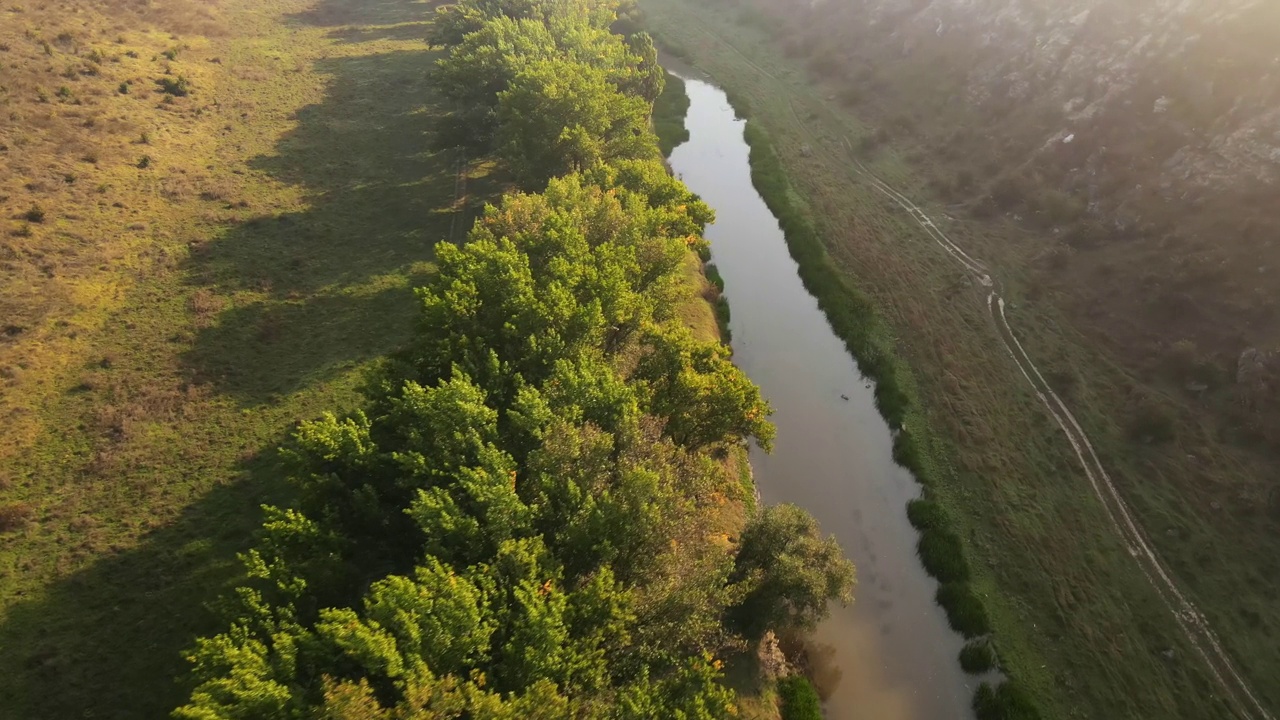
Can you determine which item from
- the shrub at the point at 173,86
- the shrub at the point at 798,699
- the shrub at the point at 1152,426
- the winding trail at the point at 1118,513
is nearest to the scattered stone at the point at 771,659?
the shrub at the point at 798,699

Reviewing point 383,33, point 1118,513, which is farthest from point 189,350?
point 383,33

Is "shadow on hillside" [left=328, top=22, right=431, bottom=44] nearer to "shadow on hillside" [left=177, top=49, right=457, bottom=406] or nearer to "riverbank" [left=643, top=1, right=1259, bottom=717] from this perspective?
"shadow on hillside" [left=177, top=49, right=457, bottom=406]

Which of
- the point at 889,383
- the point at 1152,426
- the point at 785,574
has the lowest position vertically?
the point at 785,574

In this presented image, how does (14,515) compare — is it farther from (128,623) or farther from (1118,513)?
(1118,513)

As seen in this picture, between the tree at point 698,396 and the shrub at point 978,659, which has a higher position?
the tree at point 698,396

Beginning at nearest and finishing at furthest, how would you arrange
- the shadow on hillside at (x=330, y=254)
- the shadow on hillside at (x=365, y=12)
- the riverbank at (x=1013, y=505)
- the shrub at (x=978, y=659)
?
the riverbank at (x=1013, y=505) < the shrub at (x=978, y=659) < the shadow on hillside at (x=330, y=254) < the shadow on hillside at (x=365, y=12)

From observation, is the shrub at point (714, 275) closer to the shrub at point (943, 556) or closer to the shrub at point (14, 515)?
the shrub at point (943, 556)

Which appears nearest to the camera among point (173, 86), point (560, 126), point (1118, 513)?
point (1118, 513)
